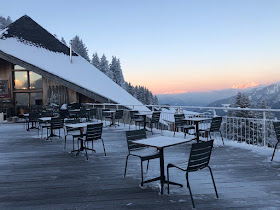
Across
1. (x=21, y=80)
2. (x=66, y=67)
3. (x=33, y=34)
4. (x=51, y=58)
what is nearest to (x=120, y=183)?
(x=21, y=80)

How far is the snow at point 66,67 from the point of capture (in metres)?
20.9

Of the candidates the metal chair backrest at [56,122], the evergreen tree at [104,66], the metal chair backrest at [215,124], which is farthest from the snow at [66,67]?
the evergreen tree at [104,66]

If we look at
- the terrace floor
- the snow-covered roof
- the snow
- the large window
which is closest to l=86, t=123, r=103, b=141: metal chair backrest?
the terrace floor

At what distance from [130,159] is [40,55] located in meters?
20.5

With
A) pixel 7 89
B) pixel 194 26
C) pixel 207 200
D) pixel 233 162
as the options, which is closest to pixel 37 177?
pixel 207 200

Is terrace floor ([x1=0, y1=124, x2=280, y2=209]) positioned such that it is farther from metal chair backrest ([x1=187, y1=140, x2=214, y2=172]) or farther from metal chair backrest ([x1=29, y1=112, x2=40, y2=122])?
metal chair backrest ([x1=29, y1=112, x2=40, y2=122])

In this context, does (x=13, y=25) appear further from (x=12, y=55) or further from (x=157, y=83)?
(x=157, y=83)

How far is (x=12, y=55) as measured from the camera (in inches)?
763

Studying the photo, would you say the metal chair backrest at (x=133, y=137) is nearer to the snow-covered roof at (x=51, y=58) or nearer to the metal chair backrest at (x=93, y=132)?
the metal chair backrest at (x=93, y=132)

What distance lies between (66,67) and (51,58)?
164 centimetres

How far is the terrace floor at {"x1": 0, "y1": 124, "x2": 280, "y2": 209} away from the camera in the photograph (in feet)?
12.0

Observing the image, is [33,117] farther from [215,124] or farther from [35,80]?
[35,80]

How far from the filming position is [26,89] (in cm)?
2139

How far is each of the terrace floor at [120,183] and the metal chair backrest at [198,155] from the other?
1.74ft
